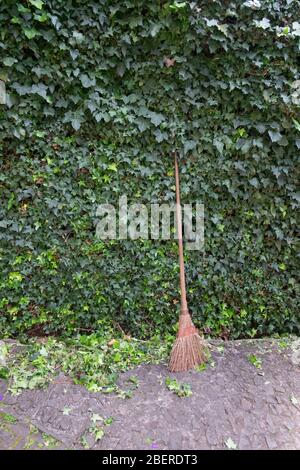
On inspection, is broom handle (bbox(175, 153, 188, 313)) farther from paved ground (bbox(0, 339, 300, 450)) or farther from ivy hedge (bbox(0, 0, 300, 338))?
paved ground (bbox(0, 339, 300, 450))

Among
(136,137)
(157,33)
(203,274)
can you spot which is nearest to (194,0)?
(157,33)

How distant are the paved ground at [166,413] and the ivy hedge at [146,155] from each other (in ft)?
1.80

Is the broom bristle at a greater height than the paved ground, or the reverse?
the broom bristle

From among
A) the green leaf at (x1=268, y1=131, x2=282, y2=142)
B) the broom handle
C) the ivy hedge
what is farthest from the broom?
the green leaf at (x1=268, y1=131, x2=282, y2=142)

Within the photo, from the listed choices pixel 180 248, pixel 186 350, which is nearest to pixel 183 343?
pixel 186 350

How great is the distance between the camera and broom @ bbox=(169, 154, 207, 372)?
2.43m

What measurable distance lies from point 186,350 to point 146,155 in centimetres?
149

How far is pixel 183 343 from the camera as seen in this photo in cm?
247

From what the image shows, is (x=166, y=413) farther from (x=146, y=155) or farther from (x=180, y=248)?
(x=146, y=155)

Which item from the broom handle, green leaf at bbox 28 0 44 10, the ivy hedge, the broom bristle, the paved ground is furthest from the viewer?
the broom handle

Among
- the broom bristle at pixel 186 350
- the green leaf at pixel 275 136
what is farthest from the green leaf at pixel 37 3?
the broom bristle at pixel 186 350

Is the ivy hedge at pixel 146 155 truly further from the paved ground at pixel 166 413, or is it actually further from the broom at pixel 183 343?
the paved ground at pixel 166 413

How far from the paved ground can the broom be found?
0.25 feet

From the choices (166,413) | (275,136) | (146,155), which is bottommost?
(166,413)
